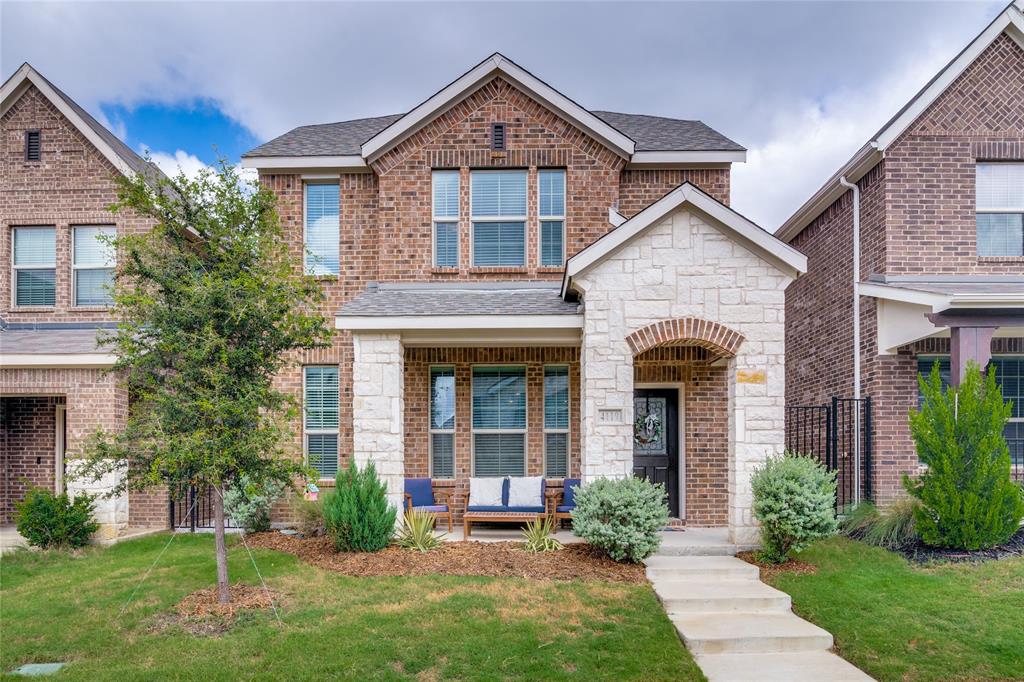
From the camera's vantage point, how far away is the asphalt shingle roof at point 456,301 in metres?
9.92

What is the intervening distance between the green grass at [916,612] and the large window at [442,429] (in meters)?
5.68

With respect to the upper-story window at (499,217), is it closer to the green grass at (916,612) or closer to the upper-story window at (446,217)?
the upper-story window at (446,217)

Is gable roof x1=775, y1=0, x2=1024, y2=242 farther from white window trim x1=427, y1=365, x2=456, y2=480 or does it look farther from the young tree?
the young tree

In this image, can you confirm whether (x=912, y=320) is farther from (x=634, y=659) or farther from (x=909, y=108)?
(x=634, y=659)

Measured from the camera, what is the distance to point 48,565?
30.4 ft

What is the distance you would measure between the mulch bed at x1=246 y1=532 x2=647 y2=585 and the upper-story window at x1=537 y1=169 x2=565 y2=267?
5059mm

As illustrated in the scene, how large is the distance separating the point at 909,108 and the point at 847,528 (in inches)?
258

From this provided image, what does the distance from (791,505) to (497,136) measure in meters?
7.63

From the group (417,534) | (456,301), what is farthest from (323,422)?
(417,534)

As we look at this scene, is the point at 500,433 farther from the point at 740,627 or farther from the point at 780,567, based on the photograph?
the point at 740,627

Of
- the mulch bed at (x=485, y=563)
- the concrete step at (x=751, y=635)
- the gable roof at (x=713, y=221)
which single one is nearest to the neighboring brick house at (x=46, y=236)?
the mulch bed at (x=485, y=563)

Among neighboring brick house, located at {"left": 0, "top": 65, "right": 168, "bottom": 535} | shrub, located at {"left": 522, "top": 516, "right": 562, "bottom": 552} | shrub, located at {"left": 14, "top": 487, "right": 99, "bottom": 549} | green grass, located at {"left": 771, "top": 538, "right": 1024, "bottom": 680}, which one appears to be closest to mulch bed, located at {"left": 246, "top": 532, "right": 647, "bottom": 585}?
shrub, located at {"left": 522, "top": 516, "right": 562, "bottom": 552}

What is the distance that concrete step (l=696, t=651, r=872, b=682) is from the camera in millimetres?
5656

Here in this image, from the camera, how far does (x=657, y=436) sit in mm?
11938
